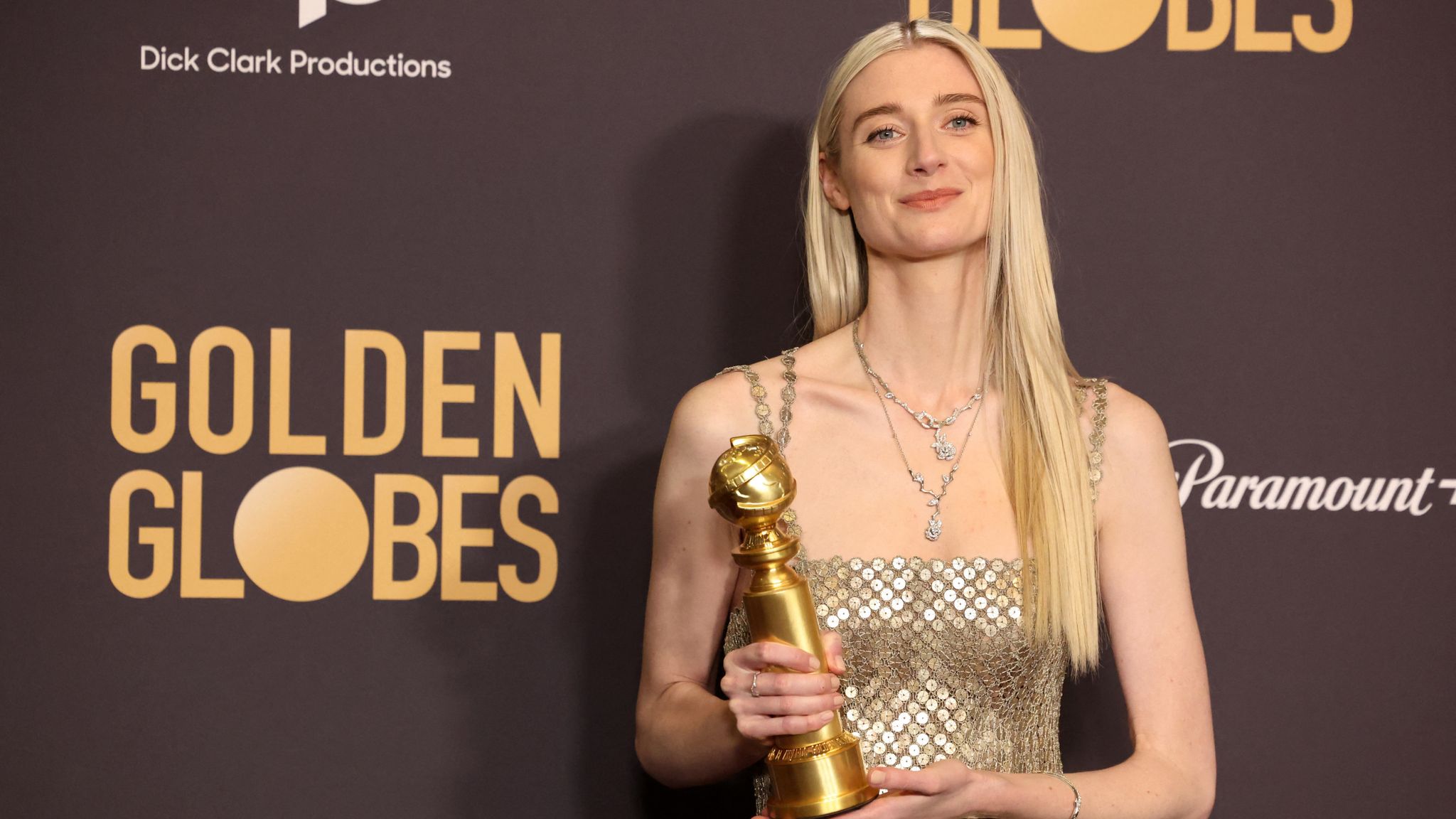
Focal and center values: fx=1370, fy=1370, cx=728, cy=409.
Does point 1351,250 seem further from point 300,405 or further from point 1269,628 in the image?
point 300,405

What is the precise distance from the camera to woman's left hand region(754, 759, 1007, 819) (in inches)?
51.8

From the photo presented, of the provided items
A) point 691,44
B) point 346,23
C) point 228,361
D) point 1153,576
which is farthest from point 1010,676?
point 346,23

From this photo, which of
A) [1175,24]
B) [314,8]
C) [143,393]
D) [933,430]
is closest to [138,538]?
[143,393]

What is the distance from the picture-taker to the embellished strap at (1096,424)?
5.80 feet

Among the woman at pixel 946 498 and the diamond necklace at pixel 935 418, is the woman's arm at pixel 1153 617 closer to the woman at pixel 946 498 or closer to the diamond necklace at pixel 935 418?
the woman at pixel 946 498

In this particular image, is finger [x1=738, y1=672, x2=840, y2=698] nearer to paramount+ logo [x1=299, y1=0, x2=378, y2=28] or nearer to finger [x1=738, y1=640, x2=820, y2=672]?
finger [x1=738, y1=640, x2=820, y2=672]

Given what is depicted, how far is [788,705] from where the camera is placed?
4.21 feet

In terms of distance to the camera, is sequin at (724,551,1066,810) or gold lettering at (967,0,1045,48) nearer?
sequin at (724,551,1066,810)

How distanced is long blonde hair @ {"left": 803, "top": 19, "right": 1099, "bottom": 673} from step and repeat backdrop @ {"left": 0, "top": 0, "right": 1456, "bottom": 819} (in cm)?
35

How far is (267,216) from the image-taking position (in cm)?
213

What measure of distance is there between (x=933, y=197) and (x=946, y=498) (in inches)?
15.0

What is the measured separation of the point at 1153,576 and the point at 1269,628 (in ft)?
1.64

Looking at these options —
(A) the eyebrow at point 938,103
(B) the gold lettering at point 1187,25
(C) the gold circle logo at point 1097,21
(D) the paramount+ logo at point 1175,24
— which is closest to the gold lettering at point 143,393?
(A) the eyebrow at point 938,103

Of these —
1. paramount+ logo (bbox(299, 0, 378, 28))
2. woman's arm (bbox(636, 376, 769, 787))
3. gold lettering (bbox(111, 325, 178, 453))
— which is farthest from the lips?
gold lettering (bbox(111, 325, 178, 453))
